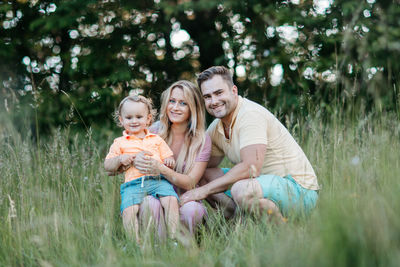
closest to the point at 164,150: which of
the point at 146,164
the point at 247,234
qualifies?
the point at 146,164

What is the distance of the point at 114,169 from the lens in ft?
9.38

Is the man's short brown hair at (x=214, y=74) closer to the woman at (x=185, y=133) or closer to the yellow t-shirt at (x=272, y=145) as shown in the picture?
the woman at (x=185, y=133)

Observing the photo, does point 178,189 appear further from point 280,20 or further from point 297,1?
point 297,1

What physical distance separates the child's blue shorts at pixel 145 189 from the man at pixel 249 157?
0.16m

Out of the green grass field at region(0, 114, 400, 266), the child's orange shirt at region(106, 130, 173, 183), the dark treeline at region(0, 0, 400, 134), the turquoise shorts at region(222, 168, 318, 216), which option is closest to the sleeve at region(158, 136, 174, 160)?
the child's orange shirt at region(106, 130, 173, 183)

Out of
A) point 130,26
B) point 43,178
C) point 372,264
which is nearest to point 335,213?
point 372,264

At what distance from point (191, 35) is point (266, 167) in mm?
4248

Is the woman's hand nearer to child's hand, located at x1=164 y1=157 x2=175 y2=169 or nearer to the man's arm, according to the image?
child's hand, located at x1=164 y1=157 x2=175 y2=169

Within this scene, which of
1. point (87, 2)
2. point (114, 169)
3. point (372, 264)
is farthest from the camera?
point (87, 2)

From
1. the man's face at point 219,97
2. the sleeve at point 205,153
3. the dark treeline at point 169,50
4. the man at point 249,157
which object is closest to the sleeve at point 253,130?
the man at point 249,157

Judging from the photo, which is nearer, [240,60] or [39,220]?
[39,220]

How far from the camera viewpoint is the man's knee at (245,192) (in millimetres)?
2713

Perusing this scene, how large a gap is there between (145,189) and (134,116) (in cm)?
55

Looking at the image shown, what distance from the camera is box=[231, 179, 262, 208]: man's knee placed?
271cm
